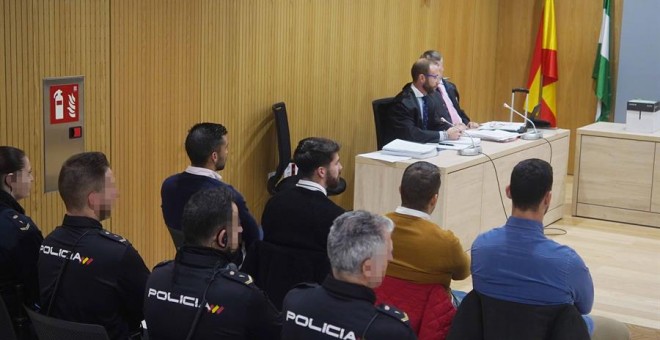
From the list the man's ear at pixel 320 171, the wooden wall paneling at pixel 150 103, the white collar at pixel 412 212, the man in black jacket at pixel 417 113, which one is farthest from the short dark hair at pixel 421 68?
the white collar at pixel 412 212

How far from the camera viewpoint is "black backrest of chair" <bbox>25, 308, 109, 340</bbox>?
323cm

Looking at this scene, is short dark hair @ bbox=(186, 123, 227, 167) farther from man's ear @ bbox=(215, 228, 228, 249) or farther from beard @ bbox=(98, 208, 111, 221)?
man's ear @ bbox=(215, 228, 228, 249)

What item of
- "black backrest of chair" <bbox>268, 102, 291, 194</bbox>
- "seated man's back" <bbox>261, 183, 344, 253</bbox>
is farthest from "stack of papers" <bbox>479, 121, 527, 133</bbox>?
"seated man's back" <bbox>261, 183, 344, 253</bbox>

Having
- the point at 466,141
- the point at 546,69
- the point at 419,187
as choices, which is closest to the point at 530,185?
the point at 419,187

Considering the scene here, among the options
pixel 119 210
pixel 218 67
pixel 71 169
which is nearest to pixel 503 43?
pixel 218 67

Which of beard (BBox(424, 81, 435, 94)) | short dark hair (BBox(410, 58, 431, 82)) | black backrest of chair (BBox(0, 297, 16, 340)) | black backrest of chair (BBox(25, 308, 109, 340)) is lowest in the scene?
black backrest of chair (BBox(0, 297, 16, 340))

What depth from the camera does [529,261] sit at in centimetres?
348

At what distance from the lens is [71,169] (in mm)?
3674

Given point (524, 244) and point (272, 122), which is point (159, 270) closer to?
point (524, 244)

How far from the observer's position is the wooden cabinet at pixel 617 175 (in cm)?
789

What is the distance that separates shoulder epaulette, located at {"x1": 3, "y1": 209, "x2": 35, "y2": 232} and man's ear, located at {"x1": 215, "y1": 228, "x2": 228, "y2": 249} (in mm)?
1033

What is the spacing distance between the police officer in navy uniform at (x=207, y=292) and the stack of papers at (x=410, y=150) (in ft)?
11.1

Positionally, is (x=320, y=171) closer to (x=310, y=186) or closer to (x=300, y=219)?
(x=310, y=186)

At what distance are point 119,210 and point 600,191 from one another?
4.21 metres
